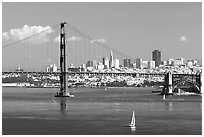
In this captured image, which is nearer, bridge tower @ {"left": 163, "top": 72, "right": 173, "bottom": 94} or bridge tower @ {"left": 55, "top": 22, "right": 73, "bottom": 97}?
bridge tower @ {"left": 55, "top": 22, "right": 73, "bottom": 97}

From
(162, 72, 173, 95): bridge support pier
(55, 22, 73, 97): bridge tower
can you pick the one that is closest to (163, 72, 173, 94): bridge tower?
(162, 72, 173, 95): bridge support pier

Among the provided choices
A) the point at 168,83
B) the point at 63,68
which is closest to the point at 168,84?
the point at 168,83

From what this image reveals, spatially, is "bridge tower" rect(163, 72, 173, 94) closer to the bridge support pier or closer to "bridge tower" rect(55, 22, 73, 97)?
the bridge support pier

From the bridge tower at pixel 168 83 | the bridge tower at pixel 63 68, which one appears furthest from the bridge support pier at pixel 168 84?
the bridge tower at pixel 63 68

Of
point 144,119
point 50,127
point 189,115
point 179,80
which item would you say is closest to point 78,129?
point 50,127

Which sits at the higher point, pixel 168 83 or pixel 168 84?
pixel 168 83

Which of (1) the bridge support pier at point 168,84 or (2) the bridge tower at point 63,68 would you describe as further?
(1) the bridge support pier at point 168,84

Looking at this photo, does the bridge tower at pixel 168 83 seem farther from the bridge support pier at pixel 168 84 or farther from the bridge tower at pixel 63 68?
the bridge tower at pixel 63 68

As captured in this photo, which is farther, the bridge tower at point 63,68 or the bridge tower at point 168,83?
the bridge tower at point 168,83

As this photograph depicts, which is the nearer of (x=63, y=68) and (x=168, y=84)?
(x=63, y=68)

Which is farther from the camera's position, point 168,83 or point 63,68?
point 168,83

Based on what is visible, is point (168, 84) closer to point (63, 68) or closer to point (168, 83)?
point (168, 83)

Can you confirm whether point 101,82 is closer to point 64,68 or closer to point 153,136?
point 64,68
